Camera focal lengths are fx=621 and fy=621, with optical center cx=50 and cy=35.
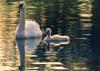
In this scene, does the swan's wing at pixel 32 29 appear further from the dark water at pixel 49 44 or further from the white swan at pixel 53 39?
the white swan at pixel 53 39

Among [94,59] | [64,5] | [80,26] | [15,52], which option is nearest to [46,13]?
[64,5]

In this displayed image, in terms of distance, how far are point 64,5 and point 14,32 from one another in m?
0.90

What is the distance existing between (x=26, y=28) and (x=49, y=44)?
1.62 metres

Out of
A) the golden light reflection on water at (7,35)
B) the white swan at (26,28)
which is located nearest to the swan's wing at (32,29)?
the white swan at (26,28)

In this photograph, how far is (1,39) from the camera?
809 centimetres

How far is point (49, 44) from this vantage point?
8641 mm

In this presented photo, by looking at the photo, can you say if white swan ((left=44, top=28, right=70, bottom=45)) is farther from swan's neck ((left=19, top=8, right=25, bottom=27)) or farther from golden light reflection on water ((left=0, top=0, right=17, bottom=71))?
swan's neck ((left=19, top=8, right=25, bottom=27))

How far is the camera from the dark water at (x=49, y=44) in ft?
20.5

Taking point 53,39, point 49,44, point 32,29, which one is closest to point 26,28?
point 32,29

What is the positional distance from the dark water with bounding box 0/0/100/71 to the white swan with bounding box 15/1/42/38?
0.31 feet

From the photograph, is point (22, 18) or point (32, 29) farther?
point (32, 29)

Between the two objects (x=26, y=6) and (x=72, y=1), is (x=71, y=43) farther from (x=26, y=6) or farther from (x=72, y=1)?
(x=26, y=6)

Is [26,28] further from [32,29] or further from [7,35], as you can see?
[7,35]

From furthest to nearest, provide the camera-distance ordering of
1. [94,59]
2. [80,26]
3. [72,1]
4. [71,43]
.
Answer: [72,1], [80,26], [71,43], [94,59]
